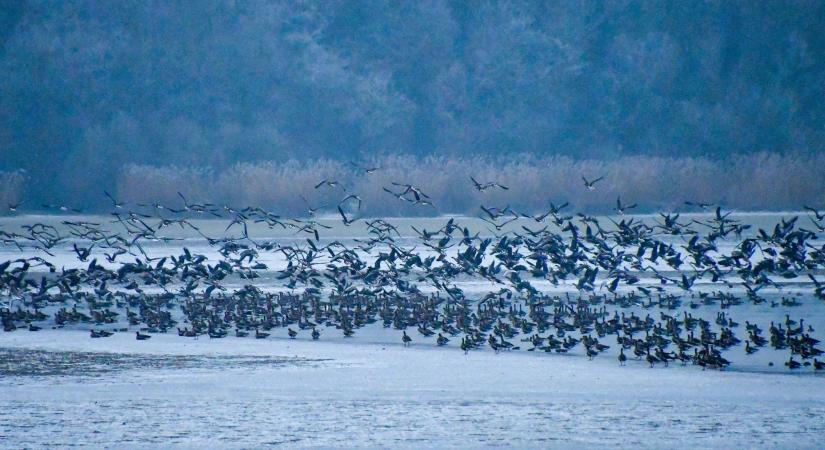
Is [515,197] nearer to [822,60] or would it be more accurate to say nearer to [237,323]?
[237,323]

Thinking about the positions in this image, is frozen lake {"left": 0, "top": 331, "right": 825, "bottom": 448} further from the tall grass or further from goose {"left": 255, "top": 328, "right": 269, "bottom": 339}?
the tall grass

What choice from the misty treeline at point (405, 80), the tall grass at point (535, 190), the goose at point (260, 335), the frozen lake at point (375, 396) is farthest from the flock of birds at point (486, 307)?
the misty treeline at point (405, 80)

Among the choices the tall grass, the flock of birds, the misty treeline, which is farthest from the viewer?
the misty treeline

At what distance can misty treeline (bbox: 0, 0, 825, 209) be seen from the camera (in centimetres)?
3900

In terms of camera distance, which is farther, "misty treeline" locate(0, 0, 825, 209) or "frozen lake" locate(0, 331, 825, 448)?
"misty treeline" locate(0, 0, 825, 209)

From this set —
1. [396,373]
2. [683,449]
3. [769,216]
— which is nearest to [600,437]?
[683,449]

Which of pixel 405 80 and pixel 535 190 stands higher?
pixel 405 80

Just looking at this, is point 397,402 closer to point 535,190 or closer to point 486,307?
point 486,307

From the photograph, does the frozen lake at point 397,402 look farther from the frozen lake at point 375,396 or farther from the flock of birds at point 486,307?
the flock of birds at point 486,307

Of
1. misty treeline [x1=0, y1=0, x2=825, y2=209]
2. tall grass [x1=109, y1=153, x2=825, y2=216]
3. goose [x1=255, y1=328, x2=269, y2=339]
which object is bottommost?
goose [x1=255, y1=328, x2=269, y2=339]

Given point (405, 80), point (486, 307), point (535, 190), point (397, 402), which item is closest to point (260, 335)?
point (486, 307)

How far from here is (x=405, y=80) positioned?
41.5 m

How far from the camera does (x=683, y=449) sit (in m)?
6.41

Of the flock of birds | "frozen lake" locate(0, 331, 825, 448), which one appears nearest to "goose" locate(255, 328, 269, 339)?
the flock of birds
